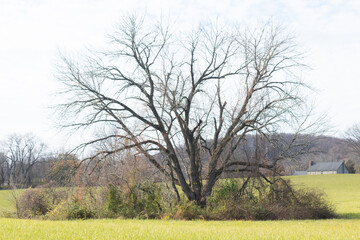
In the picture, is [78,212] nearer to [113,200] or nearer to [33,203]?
[113,200]

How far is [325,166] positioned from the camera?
13475 cm

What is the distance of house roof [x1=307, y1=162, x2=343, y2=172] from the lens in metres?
130

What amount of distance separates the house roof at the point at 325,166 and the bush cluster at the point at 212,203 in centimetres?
11520

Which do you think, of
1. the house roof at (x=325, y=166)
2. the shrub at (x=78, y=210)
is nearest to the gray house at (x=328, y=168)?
the house roof at (x=325, y=166)

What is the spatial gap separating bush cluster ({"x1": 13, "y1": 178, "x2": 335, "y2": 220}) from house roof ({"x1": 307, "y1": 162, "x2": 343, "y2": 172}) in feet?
378

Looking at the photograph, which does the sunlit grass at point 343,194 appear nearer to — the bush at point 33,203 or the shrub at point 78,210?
the shrub at point 78,210

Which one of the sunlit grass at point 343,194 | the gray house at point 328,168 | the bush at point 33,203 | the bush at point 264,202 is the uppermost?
the gray house at point 328,168

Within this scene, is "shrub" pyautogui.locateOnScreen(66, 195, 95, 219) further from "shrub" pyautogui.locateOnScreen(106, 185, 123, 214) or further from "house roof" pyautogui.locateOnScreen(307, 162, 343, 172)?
"house roof" pyautogui.locateOnScreen(307, 162, 343, 172)

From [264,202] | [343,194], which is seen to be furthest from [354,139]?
[264,202]

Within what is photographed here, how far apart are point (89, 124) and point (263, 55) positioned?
1076 centimetres

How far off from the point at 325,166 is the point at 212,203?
12379 centimetres

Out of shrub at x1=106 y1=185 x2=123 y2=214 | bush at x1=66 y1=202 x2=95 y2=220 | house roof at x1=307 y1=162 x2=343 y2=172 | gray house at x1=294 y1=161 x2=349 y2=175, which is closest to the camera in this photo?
bush at x1=66 y1=202 x2=95 y2=220

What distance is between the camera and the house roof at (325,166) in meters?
130

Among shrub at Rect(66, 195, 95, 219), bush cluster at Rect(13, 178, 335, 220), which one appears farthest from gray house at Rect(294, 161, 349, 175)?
shrub at Rect(66, 195, 95, 219)
